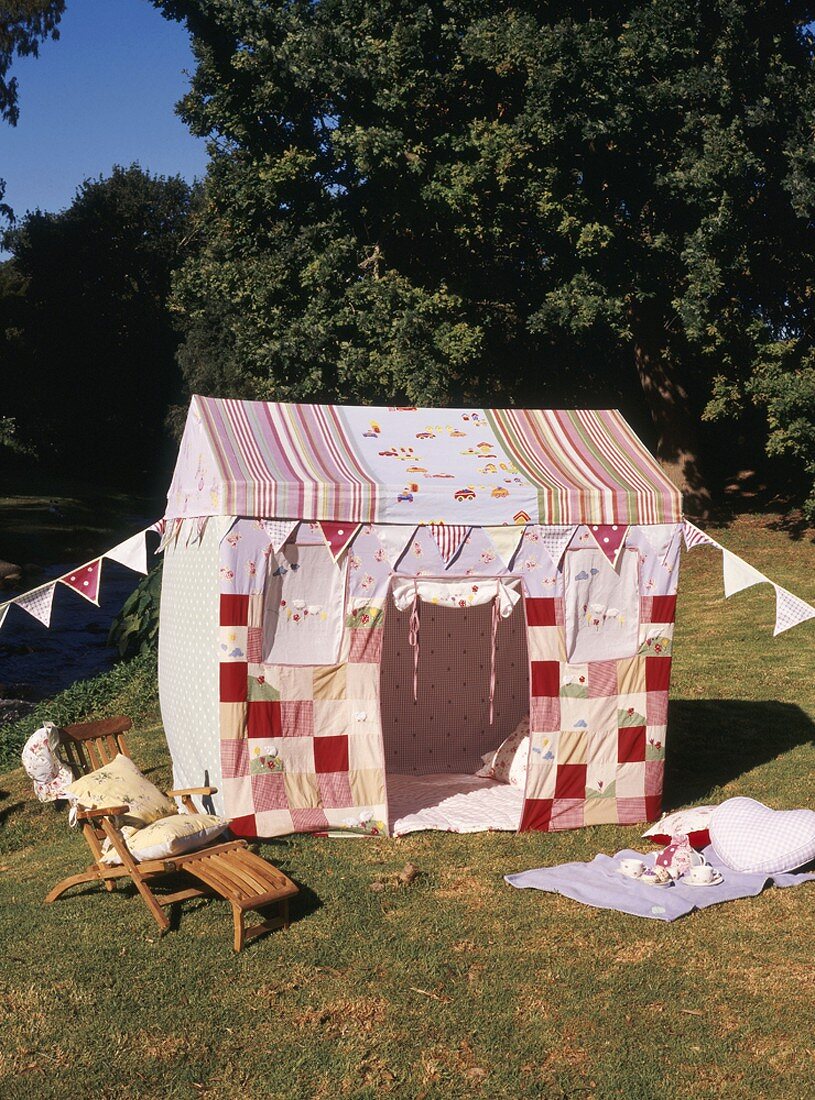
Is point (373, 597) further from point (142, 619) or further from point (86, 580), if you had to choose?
point (142, 619)

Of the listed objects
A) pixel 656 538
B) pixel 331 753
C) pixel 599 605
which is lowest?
pixel 331 753

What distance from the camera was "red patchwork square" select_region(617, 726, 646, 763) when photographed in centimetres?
801

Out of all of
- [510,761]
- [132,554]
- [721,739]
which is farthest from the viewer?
[721,739]

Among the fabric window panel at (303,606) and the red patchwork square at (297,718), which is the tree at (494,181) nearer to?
the fabric window panel at (303,606)

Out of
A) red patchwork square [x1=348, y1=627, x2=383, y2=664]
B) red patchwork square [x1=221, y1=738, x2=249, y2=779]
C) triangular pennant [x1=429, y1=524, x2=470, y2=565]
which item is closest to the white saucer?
red patchwork square [x1=348, y1=627, x2=383, y2=664]

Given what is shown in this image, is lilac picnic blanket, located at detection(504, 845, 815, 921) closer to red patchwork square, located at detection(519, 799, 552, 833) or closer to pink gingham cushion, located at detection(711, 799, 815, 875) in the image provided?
pink gingham cushion, located at detection(711, 799, 815, 875)

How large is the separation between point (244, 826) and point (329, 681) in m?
1.16

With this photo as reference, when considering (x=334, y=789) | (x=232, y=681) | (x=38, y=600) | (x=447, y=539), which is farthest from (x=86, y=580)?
(x=447, y=539)

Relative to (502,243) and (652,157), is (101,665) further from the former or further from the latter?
(652,157)

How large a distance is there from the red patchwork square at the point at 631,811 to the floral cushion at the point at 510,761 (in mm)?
1347

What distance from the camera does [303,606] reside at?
7.57m

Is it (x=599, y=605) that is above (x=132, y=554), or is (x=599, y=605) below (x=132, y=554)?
below

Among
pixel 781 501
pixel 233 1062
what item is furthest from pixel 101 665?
pixel 781 501

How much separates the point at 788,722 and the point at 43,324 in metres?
33.6
